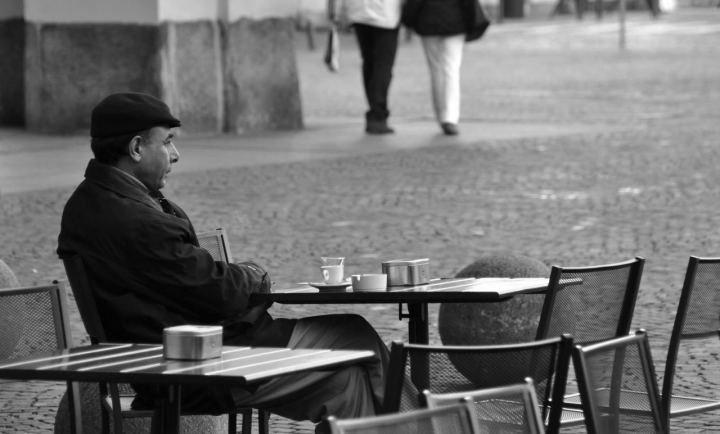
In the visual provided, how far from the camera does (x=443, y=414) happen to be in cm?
269

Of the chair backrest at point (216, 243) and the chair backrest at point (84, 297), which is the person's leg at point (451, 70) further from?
the chair backrest at point (84, 297)

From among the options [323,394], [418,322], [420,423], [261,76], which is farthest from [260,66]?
[420,423]

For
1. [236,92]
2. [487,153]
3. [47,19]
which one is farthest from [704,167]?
[47,19]

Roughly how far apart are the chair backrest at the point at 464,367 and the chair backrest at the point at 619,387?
0.28ft

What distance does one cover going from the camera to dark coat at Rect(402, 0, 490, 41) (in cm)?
1472

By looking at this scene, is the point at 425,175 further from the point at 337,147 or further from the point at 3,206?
the point at 3,206

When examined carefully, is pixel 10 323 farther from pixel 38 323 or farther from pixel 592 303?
pixel 592 303

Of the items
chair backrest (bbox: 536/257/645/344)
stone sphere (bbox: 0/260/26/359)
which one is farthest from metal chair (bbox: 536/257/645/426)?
stone sphere (bbox: 0/260/26/359)

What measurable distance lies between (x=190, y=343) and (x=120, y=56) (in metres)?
11.8

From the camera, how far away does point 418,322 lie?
14.4ft

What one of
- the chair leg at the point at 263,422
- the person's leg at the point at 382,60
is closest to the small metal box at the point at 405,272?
the chair leg at the point at 263,422

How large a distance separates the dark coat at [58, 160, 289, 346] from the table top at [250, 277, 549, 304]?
16 cm

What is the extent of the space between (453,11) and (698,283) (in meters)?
10.8

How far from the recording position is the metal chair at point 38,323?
3.97 m
